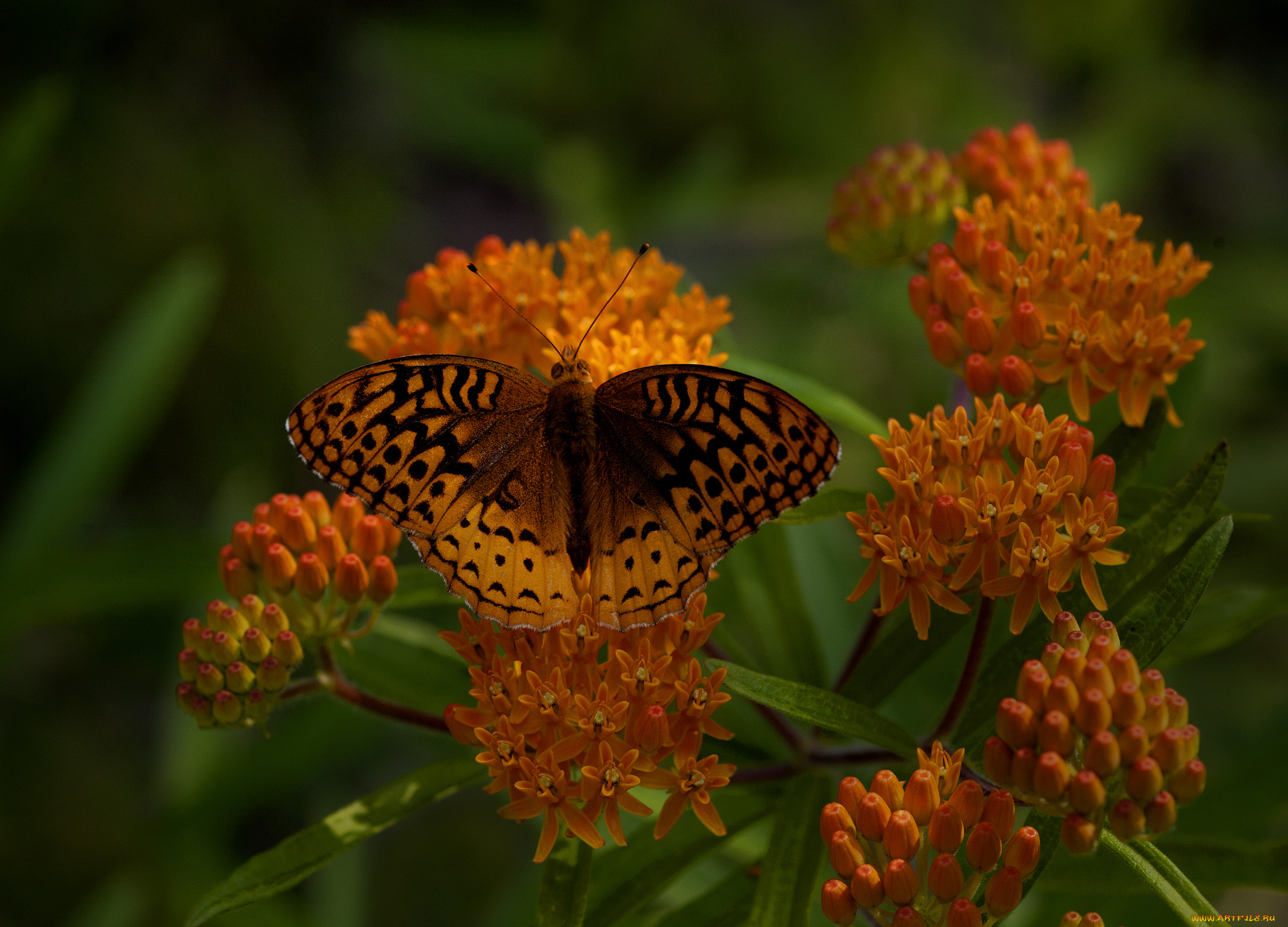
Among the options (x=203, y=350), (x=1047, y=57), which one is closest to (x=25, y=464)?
(x=203, y=350)

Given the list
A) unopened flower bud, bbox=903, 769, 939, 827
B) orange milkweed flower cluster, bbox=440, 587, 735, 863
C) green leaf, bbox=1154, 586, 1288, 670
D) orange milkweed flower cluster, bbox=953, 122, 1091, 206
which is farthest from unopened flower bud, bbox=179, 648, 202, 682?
orange milkweed flower cluster, bbox=953, 122, 1091, 206

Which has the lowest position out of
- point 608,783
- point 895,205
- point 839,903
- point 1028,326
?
point 839,903

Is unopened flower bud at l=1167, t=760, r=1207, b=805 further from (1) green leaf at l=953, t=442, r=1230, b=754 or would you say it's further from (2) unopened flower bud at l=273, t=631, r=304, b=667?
(2) unopened flower bud at l=273, t=631, r=304, b=667

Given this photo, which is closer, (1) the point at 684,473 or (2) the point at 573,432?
(1) the point at 684,473

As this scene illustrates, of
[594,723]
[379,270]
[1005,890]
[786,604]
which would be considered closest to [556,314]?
[786,604]

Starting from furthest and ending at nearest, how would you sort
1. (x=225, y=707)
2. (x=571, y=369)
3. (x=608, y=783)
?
(x=571, y=369) → (x=225, y=707) → (x=608, y=783)

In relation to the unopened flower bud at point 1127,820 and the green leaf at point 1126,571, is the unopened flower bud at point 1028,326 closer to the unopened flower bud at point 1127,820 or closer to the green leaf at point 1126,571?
the green leaf at point 1126,571

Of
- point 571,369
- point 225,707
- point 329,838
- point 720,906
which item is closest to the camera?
point 329,838

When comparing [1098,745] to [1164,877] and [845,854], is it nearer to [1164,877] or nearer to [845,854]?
[1164,877]
